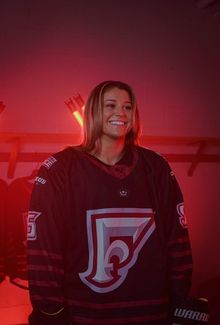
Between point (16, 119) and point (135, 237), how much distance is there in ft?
4.58

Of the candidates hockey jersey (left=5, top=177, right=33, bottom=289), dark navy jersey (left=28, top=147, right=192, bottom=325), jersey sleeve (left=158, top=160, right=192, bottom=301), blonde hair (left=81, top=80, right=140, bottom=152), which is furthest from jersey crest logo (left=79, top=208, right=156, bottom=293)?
hockey jersey (left=5, top=177, right=33, bottom=289)

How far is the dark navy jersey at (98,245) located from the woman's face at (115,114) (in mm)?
106

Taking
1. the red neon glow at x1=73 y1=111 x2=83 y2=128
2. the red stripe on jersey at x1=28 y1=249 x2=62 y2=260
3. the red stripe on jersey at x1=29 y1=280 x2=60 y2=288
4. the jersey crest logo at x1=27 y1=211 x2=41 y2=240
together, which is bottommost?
the red stripe on jersey at x1=29 y1=280 x2=60 y2=288

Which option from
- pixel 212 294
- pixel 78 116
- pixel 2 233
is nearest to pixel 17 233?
pixel 2 233

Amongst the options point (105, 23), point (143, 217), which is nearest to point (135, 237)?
point (143, 217)

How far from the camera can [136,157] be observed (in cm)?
151

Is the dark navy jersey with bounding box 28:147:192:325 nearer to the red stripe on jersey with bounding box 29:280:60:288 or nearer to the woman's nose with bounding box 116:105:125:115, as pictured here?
the red stripe on jersey with bounding box 29:280:60:288

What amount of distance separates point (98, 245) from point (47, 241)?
160 mm

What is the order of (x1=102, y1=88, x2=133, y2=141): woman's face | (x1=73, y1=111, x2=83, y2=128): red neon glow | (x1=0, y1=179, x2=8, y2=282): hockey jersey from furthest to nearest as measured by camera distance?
(x1=73, y1=111, x2=83, y2=128): red neon glow < (x1=0, y1=179, x2=8, y2=282): hockey jersey < (x1=102, y1=88, x2=133, y2=141): woman's face

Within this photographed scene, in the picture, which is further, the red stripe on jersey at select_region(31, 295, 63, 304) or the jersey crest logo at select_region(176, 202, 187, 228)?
the jersey crest logo at select_region(176, 202, 187, 228)

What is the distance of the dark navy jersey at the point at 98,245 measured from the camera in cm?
132

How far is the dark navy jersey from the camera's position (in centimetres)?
132

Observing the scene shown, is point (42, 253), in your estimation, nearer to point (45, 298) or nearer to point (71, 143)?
point (45, 298)

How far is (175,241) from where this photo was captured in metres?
1.46
